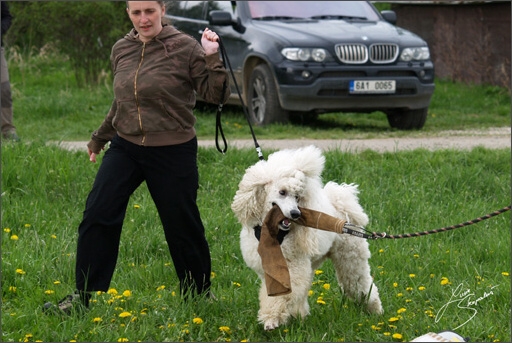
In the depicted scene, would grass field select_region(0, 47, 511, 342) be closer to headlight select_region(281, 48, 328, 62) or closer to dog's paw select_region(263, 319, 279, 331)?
dog's paw select_region(263, 319, 279, 331)

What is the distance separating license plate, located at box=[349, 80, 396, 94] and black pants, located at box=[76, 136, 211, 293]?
22.3 ft

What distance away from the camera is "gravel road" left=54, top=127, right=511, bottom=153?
33.4ft

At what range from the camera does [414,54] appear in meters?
12.6

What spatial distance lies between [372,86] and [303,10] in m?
1.64

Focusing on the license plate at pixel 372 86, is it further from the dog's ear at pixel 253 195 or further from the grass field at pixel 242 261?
the dog's ear at pixel 253 195

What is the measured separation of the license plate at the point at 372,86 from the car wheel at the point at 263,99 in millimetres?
943

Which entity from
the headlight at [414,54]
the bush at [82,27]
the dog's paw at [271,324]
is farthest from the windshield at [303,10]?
the dog's paw at [271,324]

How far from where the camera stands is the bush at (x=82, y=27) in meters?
15.7

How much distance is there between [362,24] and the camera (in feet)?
42.5

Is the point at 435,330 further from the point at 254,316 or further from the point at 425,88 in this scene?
the point at 425,88

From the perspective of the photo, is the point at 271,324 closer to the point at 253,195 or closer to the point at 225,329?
the point at 225,329

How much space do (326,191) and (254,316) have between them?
0.81 metres

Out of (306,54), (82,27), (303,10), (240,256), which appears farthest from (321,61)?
(240,256)

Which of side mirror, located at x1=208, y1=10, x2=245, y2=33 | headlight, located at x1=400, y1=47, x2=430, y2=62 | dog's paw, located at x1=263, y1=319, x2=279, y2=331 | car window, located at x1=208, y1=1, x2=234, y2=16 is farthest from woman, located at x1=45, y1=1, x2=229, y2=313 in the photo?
car window, located at x1=208, y1=1, x2=234, y2=16
